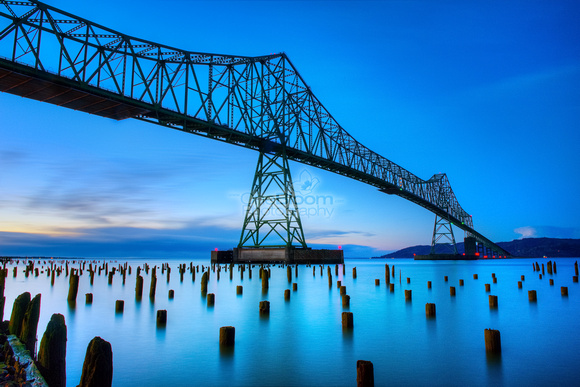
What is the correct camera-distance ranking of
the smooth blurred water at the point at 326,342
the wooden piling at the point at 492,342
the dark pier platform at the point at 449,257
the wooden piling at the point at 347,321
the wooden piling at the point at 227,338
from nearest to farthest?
the smooth blurred water at the point at 326,342
the wooden piling at the point at 492,342
the wooden piling at the point at 227,338
the wooden piling at the point at 347,321
the dark pier platform at the point at 449,257

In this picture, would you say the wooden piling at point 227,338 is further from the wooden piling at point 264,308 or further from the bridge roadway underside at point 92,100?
the bridge roadway underside at point 92,100

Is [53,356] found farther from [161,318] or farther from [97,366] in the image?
[161,318]

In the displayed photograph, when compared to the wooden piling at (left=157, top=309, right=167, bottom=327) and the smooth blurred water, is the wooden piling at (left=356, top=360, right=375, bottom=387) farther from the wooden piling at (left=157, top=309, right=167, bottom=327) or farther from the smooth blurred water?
the wooden piling at (left=157, top=309, right=167, bottom=327)

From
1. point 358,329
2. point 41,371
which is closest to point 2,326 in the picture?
point 41,371

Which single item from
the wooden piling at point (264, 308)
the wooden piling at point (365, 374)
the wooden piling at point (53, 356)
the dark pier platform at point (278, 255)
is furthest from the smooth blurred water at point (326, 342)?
the dark pier platform at point (278, 255)

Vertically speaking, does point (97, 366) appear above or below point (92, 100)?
below

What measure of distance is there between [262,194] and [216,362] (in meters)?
36.0

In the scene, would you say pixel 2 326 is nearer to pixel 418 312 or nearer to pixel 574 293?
pixel 418 312

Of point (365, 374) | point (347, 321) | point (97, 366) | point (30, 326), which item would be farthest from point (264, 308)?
point (97, 366)

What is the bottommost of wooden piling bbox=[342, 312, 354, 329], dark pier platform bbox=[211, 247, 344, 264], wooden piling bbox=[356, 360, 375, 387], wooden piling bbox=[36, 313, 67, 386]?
wooden piling bbox=[342, 312, 354, 329]

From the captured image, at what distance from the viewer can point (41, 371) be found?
17.9ft

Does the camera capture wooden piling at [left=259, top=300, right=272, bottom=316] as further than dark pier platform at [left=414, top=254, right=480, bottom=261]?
No

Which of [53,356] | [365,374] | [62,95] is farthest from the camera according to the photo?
[62,95]

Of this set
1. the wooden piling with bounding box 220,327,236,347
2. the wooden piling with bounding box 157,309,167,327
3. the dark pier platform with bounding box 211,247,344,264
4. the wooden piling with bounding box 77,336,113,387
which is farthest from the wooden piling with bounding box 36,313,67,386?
the dark pier platform with bounding box 211,247,344,264
